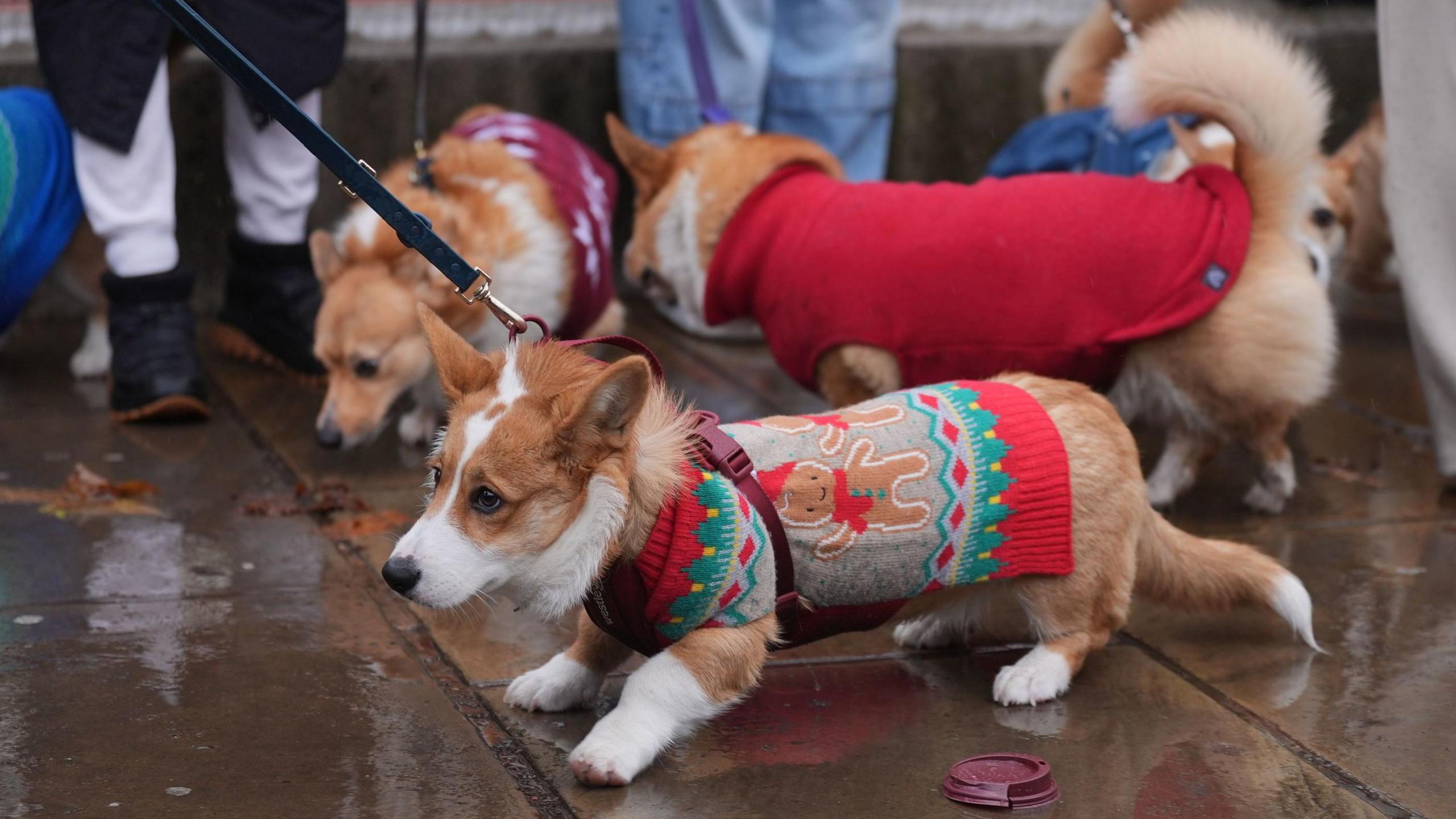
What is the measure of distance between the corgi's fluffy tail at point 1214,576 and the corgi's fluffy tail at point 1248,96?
113cm

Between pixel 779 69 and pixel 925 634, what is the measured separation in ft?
11.2

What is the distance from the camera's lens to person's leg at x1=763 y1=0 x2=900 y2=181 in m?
5.93

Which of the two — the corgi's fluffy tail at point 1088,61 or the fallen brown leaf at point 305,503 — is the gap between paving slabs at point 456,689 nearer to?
the fallen brown leaf at point 305,503

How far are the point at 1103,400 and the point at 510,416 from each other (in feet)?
4.05

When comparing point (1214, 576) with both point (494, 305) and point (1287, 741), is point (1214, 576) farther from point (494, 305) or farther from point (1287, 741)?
point (494, 305)

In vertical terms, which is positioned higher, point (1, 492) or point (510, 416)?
point (510, 416)

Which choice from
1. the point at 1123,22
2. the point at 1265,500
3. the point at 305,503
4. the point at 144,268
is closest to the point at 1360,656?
the point at 1265,500

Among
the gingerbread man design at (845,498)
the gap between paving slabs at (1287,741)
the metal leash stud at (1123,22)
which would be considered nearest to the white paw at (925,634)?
the gap between paving slabs at (1287,741)

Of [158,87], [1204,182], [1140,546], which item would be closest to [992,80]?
[1204,182]

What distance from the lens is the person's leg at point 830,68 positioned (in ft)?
19.5

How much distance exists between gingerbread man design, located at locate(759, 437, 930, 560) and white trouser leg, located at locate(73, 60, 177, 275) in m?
2.74

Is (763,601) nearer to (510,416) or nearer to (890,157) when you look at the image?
(510,416)

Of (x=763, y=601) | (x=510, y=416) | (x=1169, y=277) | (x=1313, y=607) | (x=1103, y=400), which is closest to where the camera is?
(x=510, y=416)

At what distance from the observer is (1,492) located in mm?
3898
